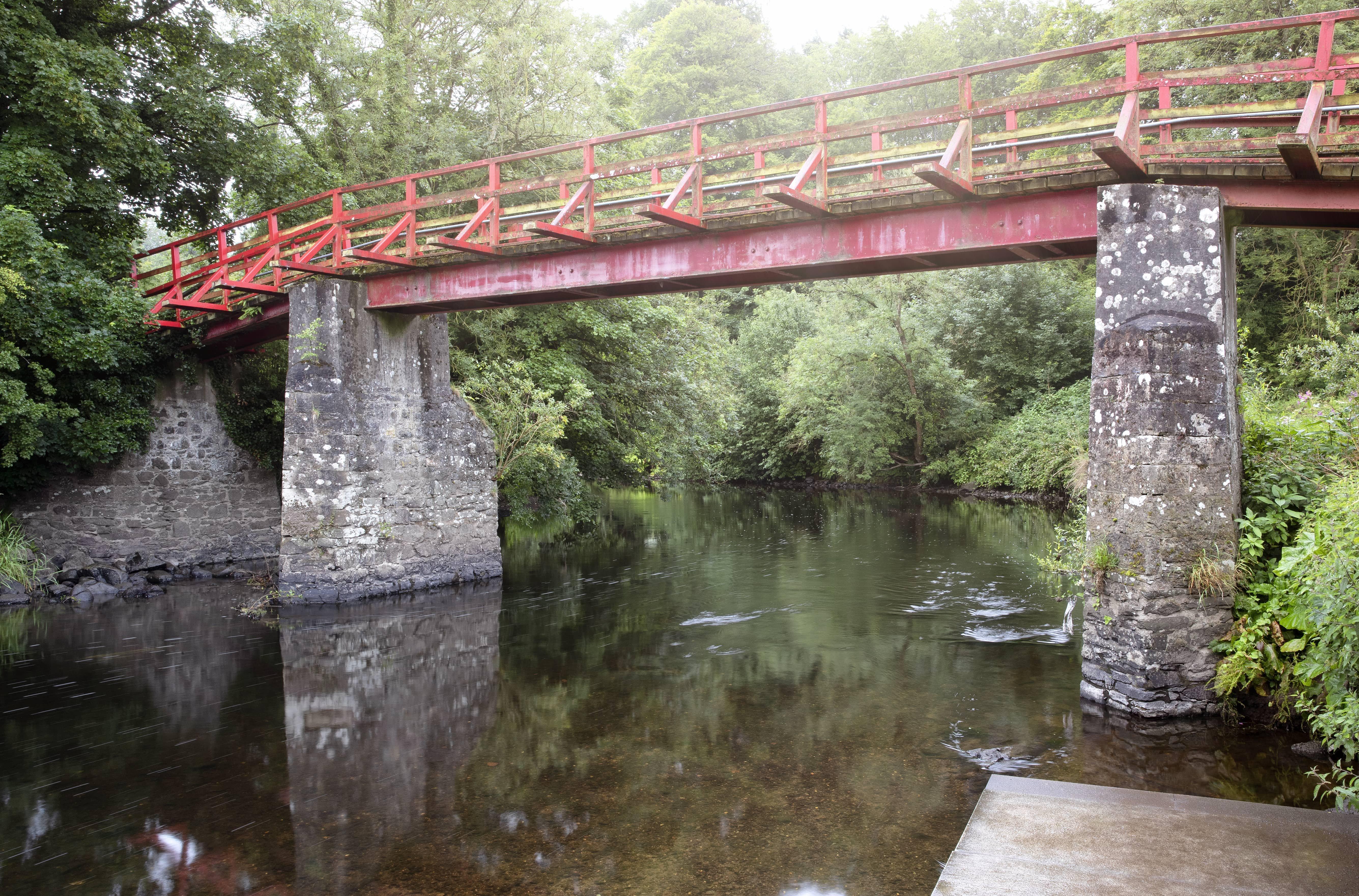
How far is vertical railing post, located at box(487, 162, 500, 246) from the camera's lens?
36.9 feet

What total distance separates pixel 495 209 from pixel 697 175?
3075mm

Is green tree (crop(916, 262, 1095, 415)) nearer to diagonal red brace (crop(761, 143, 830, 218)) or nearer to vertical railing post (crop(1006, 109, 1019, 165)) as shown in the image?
vertical railing post (crop(1006, 109, 1019, 165))

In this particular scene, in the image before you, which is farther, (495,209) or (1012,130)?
(495,209)

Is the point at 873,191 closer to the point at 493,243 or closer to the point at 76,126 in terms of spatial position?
the point at 493,243

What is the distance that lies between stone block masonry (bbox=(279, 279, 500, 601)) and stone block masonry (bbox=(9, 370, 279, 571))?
3906 mm

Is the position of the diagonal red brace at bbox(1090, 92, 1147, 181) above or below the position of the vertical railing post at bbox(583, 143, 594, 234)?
below

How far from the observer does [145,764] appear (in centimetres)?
689

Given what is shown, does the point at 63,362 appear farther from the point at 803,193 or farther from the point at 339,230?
the point at 803,193

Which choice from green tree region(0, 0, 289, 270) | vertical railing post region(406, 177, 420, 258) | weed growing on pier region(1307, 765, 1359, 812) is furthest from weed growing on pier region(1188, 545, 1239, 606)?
green tree region(0, 0, 289, 270)

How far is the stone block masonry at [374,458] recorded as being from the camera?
1227 centimetres

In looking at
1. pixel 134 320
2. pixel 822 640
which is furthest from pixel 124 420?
Answer: pixel 822 640

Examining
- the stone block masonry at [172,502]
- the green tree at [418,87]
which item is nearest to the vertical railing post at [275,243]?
the green tree at [418,87]

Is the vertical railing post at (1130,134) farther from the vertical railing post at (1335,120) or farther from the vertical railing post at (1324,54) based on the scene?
the vertical railing post at (1335,120)

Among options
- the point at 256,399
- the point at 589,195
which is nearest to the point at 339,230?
the point at 589,195
